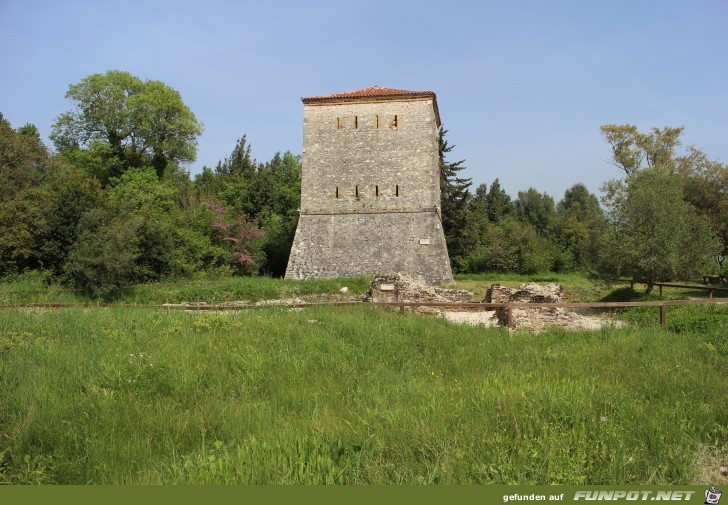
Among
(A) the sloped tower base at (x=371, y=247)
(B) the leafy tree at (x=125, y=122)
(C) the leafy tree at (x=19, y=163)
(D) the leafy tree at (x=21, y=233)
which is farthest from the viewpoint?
(B) the leafy tree at (x=125, y=122)

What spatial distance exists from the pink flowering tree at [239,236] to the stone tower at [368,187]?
4786mm

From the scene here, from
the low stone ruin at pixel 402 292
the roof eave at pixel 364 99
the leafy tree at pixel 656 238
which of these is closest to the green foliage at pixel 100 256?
the low stone ruin at pixel 402 292

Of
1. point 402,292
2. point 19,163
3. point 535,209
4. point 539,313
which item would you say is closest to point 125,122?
point 19,163

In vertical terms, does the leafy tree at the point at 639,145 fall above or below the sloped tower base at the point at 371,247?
above

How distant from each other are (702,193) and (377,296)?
76.8 ft

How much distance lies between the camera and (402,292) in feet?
56.3

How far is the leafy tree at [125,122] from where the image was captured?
110 ft

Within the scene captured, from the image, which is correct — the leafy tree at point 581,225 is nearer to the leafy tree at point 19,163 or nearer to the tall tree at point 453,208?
the tall tree at point 453,208

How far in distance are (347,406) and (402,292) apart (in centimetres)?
1239

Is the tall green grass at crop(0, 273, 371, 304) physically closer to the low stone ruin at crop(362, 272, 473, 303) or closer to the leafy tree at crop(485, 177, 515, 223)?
the low stone ruin at crop(362, 272, 473, 303)

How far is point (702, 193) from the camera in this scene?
95.0 ft

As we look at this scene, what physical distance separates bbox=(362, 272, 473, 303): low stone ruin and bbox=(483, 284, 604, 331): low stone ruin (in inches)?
74.4

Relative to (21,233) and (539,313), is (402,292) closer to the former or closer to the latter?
(539,313)

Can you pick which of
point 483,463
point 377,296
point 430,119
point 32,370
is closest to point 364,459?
point 483,463
